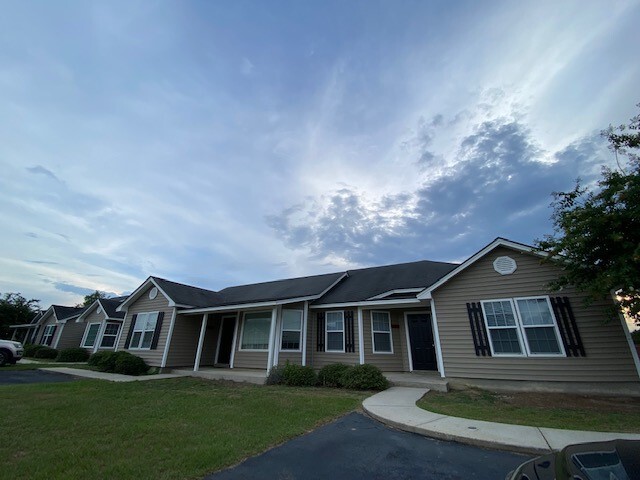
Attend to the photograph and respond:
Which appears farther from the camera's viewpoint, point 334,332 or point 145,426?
point 334,332

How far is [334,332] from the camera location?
13438 millimetres

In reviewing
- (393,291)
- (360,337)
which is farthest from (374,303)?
(360,337)

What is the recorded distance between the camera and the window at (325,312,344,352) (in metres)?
13.2

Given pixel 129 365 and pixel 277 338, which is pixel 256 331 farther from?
pixel 129 365

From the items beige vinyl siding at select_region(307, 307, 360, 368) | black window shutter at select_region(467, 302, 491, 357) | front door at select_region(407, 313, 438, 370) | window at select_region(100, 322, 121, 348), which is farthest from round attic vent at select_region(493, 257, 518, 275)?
window at select_region(100, 322, 121, 348)

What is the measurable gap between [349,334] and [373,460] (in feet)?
28.9

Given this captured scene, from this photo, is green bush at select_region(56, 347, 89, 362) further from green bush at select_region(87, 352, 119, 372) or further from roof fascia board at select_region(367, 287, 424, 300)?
roof fascia board at select_region(367, 287, 424, 300)

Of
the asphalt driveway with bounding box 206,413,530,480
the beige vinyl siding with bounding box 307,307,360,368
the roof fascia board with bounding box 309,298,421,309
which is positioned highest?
the roof fascia board with bounding box 309,298,421,309

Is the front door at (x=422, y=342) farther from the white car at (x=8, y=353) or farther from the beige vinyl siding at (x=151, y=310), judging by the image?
the white car at (x=8, y=353)

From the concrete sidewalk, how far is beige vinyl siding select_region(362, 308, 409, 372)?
560cm

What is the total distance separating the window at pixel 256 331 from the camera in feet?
45.3

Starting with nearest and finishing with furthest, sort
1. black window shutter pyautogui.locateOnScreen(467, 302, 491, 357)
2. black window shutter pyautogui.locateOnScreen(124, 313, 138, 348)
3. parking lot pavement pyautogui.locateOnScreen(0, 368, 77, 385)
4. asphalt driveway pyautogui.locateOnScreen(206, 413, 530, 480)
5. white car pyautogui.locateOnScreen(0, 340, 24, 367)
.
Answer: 1. asphalt driveway pyautogui.locateOnScreen(206, 413, 530, 480)
2. black window shutter pyautogui.locateOnScreen(467, 302, 491, 357)
3. parking lot pavement pyautogui.locateOnScreen(0, 368, 77, 385)
4. white car pyautogui.locateOnScreen(0, 340, 24, 367)
5. black window shutter pyautogui.locateOnScreen(124, 313, 138, 348)

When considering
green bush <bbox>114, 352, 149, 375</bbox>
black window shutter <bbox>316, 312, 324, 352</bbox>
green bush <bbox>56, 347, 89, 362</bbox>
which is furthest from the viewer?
green bush <bbox>56, 347, 89, 362</bbox>

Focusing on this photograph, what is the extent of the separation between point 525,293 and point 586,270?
2.06 m
